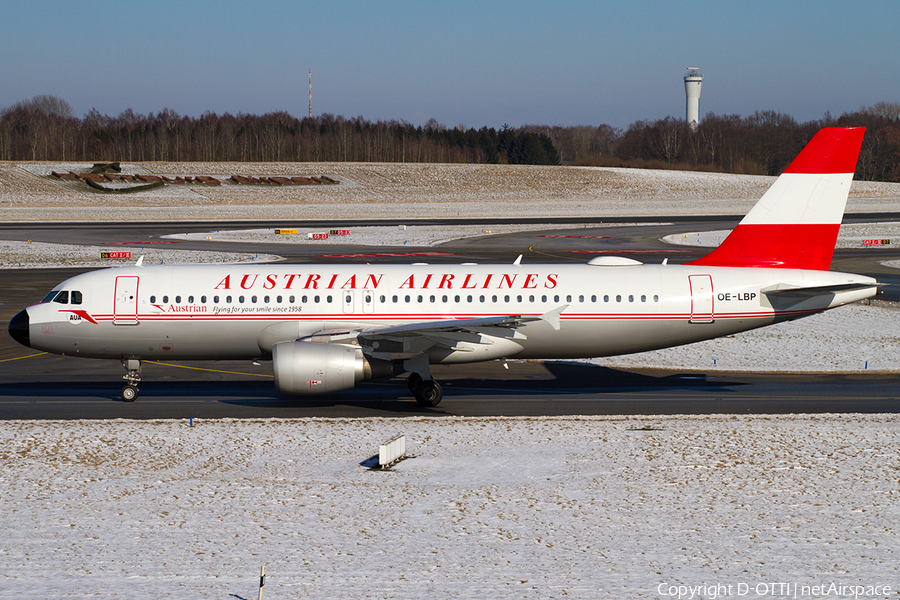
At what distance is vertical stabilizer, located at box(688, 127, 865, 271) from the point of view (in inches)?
1066

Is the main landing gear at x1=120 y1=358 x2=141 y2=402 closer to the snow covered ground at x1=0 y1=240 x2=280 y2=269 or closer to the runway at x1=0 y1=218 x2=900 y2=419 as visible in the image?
the runway at x1=0 y1=218 x2=900 y2=419

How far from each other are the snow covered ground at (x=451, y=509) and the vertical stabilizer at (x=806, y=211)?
651 centimetres

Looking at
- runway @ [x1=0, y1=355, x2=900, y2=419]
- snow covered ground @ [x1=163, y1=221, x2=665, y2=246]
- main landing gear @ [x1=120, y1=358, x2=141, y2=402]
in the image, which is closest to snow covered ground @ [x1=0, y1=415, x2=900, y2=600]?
runway @ [x1=0, y1=355, x2=900, y2=419]

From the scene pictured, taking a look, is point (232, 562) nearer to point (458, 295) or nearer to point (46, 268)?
point (458, 295)

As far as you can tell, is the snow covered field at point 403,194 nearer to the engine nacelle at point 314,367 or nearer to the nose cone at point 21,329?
the nose cone at point 21,329

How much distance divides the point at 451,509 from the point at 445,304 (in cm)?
1098

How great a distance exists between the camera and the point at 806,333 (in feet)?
120

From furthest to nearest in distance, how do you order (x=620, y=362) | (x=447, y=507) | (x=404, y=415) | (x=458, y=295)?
(x=620, y=362) < (x=458, y=295) < (x=404, y=415) < (x=447, y=507)

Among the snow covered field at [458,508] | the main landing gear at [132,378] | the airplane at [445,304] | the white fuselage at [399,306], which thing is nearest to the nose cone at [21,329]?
the airplane at [445,304]

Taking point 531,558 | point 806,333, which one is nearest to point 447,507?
point 531,558

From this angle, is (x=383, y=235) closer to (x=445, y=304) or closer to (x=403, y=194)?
(x=445, y=304)

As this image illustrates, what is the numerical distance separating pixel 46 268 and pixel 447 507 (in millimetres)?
51206

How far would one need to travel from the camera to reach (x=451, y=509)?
1584cm

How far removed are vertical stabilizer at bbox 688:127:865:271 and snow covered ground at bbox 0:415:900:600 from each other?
21.4ft
